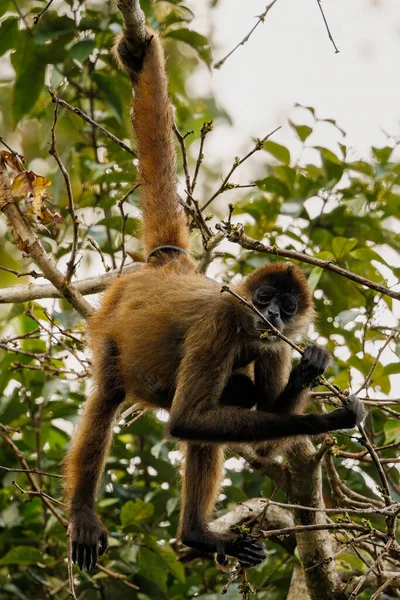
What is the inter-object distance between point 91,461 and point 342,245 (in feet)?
10.0

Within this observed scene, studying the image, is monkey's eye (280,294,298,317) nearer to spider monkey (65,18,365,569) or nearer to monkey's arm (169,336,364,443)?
spider monkey (65,18,365,569)

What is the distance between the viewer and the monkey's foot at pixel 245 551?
612 cm

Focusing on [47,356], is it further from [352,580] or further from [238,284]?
[352,580]

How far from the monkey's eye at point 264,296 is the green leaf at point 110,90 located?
9.76 ft

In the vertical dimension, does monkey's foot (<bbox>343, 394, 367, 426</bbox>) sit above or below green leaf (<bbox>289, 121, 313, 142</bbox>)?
below

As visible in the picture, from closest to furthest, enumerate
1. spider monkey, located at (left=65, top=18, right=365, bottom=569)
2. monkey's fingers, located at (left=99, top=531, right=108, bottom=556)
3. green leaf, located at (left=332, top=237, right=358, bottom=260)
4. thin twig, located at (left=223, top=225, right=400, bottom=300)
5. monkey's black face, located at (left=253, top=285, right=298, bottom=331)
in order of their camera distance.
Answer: thin twig, located at (left=223, top=225, right=400, bottom=300) < spider monkey, located at (left=65, top=18, right=365, bottom=569) < monkey's fingers, located at (left=99, top=531, right=108, bottom=556) < monkey's black face, located at (left=253, top=285, right=298, bottom=331) < green leaf, located at (left=332, top=237, right=358, bottom=260)

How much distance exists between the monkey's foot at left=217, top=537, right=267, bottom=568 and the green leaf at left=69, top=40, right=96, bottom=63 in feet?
15.1

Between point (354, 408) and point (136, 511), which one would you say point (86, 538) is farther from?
point (354, 408)

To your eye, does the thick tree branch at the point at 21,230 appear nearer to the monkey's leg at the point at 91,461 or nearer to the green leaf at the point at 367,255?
the monkey's leg at the point at 91,461

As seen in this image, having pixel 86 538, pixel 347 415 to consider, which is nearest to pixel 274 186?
pixel 347 415

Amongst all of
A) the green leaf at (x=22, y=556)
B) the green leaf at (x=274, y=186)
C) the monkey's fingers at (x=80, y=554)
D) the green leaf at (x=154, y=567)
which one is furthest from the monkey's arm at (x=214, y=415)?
the green leaf at (x=274, y=186)

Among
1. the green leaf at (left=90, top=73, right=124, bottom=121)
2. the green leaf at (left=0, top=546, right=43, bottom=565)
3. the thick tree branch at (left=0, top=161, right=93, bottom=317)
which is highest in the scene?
the green leaf at (left=90, top=73, right=124, bottom=121)

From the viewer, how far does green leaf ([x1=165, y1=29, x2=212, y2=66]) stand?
878 centimetres

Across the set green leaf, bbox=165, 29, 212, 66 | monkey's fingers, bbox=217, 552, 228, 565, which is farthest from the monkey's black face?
green leaf, bbox=165, 29, 212, 66
